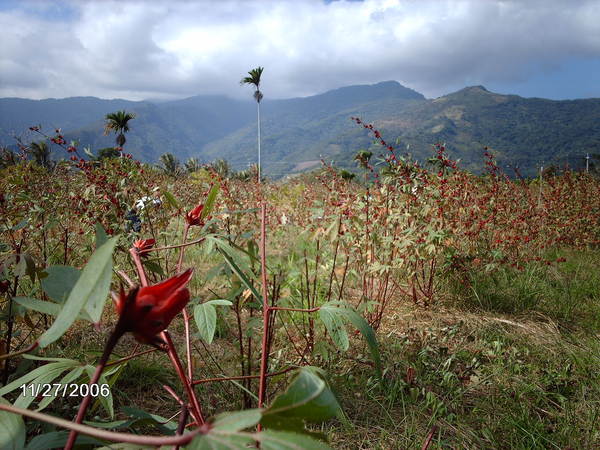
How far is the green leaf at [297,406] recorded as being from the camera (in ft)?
0.72

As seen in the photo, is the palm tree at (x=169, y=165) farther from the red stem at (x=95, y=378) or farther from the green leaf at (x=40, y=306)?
the red stem at (x=95, y=378)

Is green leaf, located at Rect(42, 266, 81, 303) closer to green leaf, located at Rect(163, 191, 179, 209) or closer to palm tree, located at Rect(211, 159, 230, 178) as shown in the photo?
green leaf, located at Rect(163, 191, 179, 209)

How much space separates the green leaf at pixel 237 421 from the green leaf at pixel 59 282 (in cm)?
21

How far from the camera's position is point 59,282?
1.25 ft

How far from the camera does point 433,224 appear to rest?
86.9 inches

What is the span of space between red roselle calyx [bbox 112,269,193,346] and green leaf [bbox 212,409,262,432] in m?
0.09

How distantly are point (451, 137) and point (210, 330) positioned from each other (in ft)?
435

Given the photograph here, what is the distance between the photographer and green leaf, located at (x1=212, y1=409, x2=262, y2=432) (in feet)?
0.73

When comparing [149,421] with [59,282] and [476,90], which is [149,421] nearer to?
[59,282]

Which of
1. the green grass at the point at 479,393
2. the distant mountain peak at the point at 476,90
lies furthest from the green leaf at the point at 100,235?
the distant mountain peak at the point at 476,90

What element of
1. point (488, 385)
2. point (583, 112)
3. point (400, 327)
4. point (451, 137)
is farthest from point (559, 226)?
point (583, 112)

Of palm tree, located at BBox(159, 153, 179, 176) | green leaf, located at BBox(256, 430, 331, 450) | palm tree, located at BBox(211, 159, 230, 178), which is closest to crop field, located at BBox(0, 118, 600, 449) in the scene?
green leaf, located at BBox(256, 430, 331, 450)

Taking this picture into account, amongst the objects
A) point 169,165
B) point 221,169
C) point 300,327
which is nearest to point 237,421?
point 300,327

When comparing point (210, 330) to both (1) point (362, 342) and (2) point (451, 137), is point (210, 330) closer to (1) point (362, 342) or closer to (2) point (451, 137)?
(1) point (362, 342)
